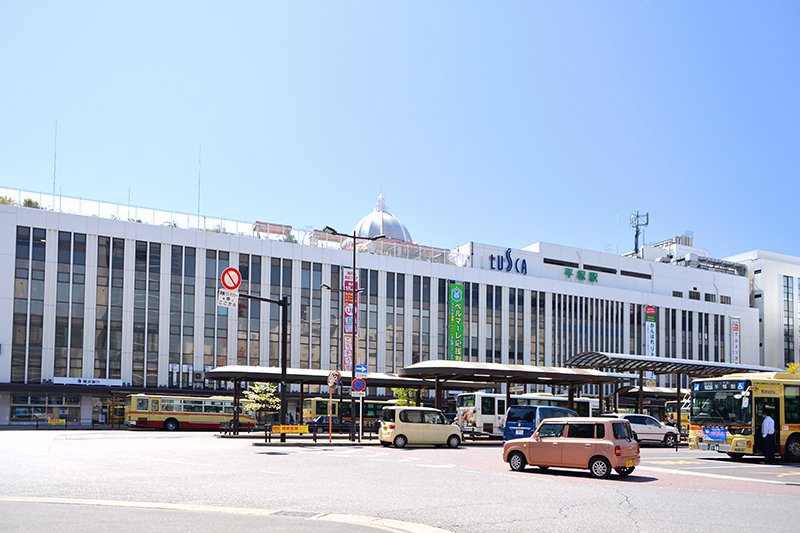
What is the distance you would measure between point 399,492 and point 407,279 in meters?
62.0

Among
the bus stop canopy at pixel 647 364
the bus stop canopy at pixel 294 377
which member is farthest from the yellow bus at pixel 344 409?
the bus stop canopy at pixel 647 364

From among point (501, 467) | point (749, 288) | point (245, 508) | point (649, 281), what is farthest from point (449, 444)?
point (749, 288)

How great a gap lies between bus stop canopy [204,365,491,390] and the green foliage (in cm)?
762

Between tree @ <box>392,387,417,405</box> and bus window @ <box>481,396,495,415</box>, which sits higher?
bus window @ <box>481,396,495,415</box>

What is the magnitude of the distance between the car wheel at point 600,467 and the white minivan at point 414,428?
545 inches

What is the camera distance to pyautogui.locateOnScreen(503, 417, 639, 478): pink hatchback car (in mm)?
20906

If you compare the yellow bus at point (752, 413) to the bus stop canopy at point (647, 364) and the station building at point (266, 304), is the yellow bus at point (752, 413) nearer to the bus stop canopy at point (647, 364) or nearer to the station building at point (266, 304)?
the bus stop canopy at point (647, 364)

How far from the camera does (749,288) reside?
107m

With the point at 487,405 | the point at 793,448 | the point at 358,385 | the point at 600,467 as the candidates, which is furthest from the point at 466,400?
the point at 600,467

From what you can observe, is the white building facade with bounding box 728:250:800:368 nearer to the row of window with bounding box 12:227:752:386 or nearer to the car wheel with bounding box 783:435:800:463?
the row of window with bounding box 12:227:752:386

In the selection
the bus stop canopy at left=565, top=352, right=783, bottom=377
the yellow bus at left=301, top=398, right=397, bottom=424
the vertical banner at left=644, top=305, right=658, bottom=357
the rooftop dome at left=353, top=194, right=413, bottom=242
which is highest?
the rooftop dome at left=353, top=194, right=413, bottom=242

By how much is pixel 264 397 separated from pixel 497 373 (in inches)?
800

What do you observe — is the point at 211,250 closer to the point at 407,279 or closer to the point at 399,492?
the point at 407,279

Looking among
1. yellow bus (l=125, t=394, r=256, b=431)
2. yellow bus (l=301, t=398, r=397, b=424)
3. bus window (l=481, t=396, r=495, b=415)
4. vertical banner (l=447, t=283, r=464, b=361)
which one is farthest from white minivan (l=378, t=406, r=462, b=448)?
vertical banner (l=447, t=283, r=464, b=361)
